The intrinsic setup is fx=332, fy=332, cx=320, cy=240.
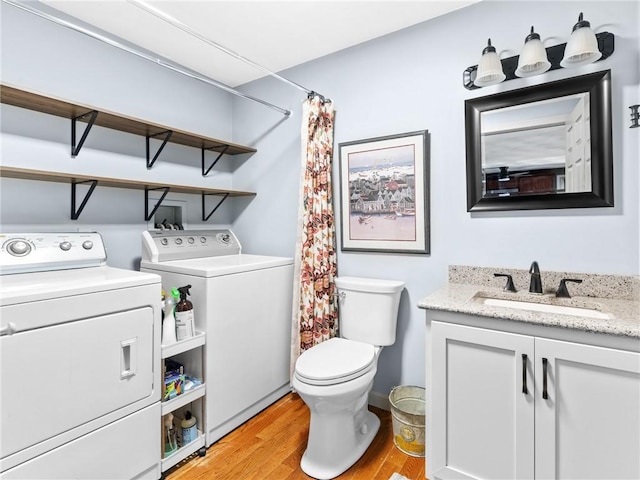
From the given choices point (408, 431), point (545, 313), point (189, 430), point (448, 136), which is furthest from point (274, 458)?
point (448, 136)

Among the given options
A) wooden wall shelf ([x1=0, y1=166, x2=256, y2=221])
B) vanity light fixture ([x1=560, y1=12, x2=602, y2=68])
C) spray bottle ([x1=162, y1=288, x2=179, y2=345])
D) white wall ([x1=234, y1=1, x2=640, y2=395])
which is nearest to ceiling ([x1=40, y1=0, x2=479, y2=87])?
white wall ([x1=234, y1=1, x2=640, y2=395])

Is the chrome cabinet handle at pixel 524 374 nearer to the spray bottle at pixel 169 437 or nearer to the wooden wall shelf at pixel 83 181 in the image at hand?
the spray bottle at pixel 169 437

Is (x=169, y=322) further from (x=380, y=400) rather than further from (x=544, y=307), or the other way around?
(x=544, y=307)

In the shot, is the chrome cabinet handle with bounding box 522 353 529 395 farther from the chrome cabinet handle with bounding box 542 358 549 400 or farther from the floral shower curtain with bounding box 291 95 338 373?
the floral shower curtain with bounding box 291 95 338 373

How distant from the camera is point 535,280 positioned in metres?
1.64

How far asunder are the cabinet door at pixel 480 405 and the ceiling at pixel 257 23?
1808 mm

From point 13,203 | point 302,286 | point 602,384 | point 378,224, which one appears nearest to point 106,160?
point 13,203

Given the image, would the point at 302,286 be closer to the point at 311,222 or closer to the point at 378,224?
the point at 311,222

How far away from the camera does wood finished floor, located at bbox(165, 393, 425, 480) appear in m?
1.67

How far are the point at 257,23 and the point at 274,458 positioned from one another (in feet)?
8.31

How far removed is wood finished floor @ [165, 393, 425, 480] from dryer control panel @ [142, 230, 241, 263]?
1.18 meters

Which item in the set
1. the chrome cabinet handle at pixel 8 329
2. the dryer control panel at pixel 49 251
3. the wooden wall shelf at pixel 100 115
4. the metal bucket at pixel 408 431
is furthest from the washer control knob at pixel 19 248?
the metal bucket at pixel 408 431

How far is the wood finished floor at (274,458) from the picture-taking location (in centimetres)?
167

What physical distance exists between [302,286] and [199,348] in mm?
744
